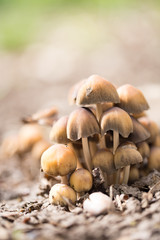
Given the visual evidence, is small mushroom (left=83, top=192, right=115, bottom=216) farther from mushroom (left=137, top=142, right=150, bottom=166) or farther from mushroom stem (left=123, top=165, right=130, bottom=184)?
mushroom (left=137, top=142, right=150, bottom=166)

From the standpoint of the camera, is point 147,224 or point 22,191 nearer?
point 147,224

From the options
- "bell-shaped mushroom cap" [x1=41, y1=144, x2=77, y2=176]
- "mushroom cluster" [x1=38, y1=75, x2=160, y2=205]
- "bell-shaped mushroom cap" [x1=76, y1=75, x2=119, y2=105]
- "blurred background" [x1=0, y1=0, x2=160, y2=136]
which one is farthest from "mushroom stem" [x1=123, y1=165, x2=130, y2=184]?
"blurred background" [x1=0, y1=0, x2=160, y2=136]

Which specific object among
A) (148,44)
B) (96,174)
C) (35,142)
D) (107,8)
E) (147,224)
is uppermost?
(107,8)

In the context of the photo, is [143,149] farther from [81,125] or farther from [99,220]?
[99,220]

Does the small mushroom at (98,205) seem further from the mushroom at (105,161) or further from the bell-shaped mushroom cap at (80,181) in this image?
the mushroom at (105,161)

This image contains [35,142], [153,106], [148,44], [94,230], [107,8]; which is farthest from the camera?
[107,8]

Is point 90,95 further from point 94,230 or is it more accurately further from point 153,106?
point 153,106

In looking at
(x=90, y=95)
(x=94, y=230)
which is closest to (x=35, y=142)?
(x=90, y=95)
